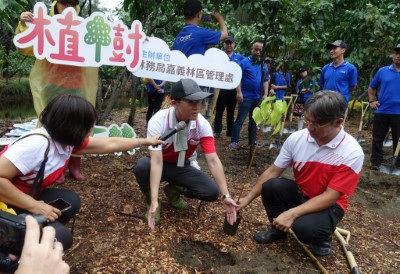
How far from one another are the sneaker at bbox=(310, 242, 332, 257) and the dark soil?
0.15 feet

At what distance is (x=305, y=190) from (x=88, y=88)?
2.32m

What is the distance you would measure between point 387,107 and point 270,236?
10.8 feet

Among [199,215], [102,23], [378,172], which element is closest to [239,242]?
[199,215]

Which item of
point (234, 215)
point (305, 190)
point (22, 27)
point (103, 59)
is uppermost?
point (22, 27)

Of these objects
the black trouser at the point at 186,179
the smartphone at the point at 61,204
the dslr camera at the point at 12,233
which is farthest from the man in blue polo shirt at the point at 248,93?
the dslr camera at the point at 12,233

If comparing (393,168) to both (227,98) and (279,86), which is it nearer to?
(227,98)

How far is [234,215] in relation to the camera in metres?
2.66

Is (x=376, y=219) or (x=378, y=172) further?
(x=378, y=172)

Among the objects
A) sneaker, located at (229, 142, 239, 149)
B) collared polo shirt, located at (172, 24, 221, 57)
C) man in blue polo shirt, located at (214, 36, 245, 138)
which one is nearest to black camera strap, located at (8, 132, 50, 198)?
collared polo shirt, located at (172, 24, 221, 57)

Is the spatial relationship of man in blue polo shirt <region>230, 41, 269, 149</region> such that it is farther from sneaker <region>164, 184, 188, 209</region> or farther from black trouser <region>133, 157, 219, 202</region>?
black trouser <region>133, 157, 219, 202</region>

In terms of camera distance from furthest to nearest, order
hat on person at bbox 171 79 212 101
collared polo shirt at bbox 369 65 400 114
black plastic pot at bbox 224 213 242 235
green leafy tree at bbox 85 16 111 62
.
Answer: collared polo shirt at bbox 369 65 400 114, green leafy tree at bbox 85 16 111 62, black plastic pot at bbox 224 213 242 235, hat on person at bbox 171 79 212 101

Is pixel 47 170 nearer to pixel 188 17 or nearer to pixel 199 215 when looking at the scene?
pixel 199 215

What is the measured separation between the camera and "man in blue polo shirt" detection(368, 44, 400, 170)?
4.94 metres

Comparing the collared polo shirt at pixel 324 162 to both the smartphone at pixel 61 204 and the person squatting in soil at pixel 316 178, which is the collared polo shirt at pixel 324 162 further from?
the smartphone at pixel 61 204
